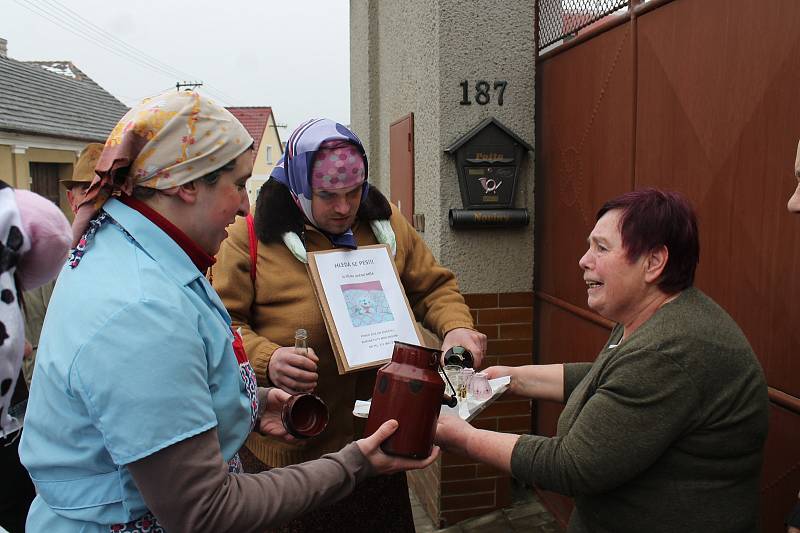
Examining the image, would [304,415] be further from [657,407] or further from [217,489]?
[657,407]

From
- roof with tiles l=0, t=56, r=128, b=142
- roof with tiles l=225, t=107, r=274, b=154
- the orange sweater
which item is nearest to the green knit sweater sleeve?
the orange sweater

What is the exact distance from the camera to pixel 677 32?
269 centimetres

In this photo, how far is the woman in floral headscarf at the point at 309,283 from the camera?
7.72 feet

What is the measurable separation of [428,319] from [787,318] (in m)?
1.28

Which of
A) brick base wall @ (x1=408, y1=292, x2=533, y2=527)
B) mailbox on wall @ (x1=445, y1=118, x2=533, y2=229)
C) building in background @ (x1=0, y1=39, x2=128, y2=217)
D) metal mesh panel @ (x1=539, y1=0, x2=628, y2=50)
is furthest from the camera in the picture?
building in background @ (x1=0, y1=39, x2=128, y2=217)

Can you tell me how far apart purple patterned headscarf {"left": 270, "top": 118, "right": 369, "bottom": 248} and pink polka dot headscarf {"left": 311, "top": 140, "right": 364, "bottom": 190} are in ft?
0.05

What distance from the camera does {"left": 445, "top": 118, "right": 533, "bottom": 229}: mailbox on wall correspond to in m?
3.88

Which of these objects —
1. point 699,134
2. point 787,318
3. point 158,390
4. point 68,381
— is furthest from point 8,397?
point 699,134

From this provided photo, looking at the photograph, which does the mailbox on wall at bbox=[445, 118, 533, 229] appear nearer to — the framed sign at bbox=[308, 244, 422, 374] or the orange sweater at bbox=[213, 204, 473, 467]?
the framed sign at bbox=[308, 244, 422, 374]

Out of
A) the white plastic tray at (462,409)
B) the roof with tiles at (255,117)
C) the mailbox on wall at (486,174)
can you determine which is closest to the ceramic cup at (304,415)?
the white plastic tray at (462,409)

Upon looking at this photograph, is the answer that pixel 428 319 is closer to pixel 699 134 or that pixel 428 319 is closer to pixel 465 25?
pixel 699 134

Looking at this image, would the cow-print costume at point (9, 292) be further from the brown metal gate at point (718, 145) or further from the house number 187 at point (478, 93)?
the house number 187 at point (478, 93)

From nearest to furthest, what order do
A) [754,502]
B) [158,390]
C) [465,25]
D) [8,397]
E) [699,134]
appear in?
[158,390]
[8,397]
[754,502]
[699,134]
[465,25]

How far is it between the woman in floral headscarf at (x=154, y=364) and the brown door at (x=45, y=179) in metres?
17.9
